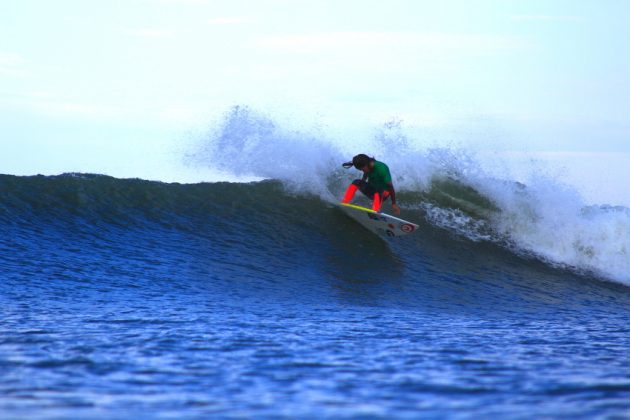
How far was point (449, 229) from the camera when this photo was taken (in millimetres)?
14086

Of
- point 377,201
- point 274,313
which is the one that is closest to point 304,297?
point 274,313

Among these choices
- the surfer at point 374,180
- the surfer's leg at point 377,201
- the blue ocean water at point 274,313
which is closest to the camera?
the blue ocean water at point 274,313

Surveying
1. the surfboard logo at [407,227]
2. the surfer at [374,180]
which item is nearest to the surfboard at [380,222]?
the surfboard logo at [407,227]

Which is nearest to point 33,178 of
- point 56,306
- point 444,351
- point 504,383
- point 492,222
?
point 56,306

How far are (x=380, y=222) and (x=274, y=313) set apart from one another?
5066 mm

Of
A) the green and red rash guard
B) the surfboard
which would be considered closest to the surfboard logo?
the surfboard

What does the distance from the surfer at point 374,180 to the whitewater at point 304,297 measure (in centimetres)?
79

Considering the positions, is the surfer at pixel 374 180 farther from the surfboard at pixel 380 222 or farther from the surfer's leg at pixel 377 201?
the surfboard at pixel 380 222

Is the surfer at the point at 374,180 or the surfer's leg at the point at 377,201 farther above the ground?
the surfer at the point at 374,180

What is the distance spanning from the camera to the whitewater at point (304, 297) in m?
4.35

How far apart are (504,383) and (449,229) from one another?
953 cm

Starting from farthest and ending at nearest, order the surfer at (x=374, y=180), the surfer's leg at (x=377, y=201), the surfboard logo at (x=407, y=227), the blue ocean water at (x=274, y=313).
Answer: the surfboard logo at (x=407, y=227) < the surfer's leg at (x=377, y=201) < the surfer at (x=374, y=180) < the blue ocean water at (x=274, y=313)

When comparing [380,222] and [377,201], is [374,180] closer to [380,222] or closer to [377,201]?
[377,201]

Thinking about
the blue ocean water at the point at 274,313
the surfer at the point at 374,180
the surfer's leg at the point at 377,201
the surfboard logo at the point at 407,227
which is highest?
the surfer at the point at 374,180
